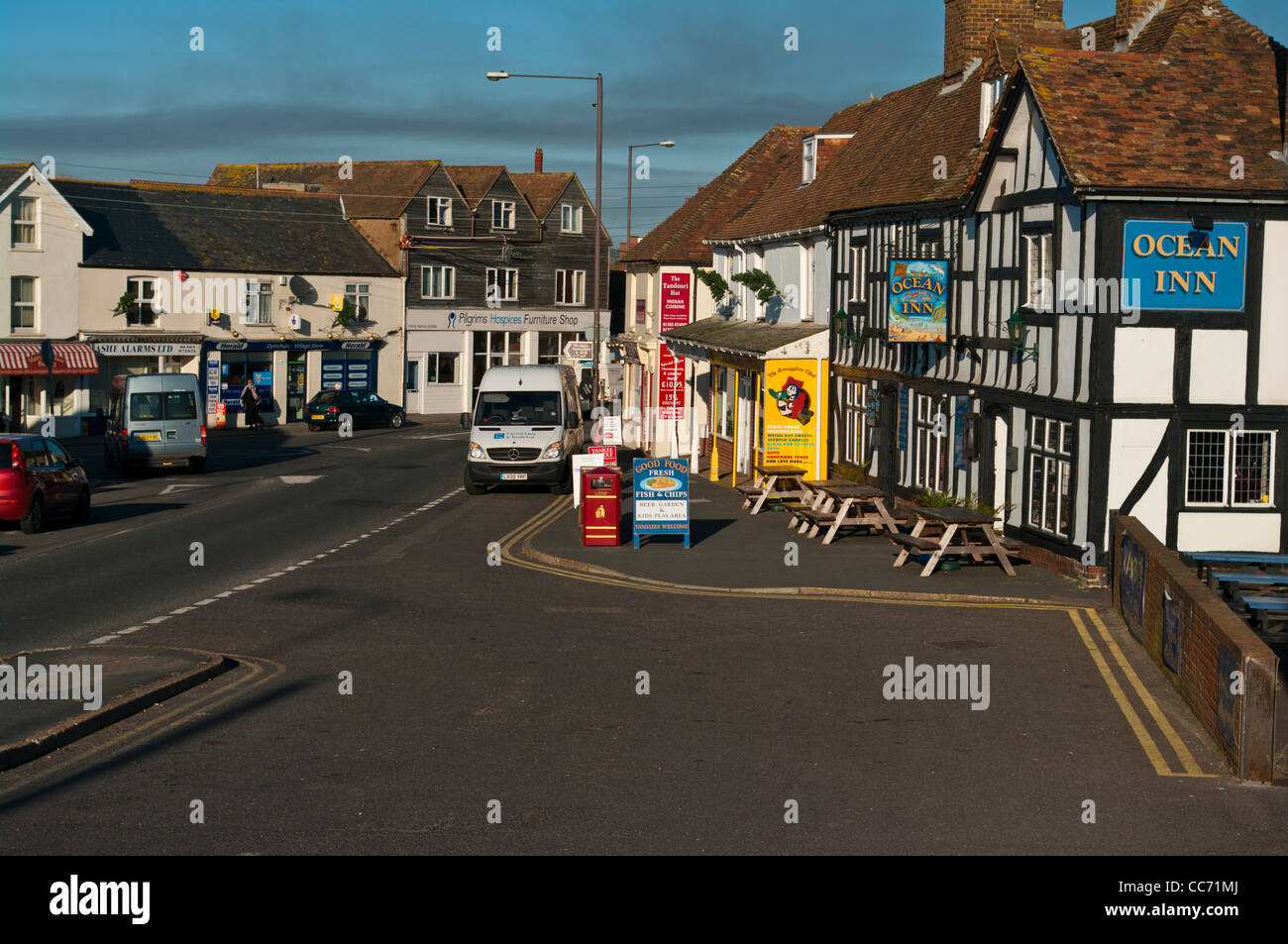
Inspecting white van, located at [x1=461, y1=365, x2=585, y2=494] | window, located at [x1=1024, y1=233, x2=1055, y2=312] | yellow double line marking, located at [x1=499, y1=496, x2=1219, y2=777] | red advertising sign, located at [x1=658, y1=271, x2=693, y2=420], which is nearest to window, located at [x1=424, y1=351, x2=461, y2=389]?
red advertising sign, located at [x1=658, y1=271, x2=693, y2=420]

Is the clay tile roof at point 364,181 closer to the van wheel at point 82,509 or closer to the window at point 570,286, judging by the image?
the window at point 570,286

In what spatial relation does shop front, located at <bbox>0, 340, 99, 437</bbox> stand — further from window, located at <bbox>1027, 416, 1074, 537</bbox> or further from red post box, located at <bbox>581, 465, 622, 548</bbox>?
window, located at <bbox>1027, 416, 1074, 537</bbox>

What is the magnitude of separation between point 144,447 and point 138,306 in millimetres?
21040

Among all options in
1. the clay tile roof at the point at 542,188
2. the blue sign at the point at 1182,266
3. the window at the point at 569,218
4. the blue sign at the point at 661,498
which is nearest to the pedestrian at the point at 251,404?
the clay tile roof at the point at 542,188

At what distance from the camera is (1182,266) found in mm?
19609

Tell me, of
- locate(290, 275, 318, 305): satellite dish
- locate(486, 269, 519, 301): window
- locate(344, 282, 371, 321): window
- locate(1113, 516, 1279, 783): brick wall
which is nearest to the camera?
locate(1113, 516, 1279, 783): brick wall

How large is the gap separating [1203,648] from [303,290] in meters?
53.4

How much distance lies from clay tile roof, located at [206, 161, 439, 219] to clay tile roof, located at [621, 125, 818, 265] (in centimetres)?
2022

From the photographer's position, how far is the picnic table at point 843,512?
77.6 ft

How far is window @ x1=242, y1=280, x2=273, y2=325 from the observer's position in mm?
59344

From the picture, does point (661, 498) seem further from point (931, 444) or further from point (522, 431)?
point (522, 431)

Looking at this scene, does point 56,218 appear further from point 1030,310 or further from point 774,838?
point 774,838

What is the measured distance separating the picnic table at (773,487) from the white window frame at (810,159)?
10070mm
